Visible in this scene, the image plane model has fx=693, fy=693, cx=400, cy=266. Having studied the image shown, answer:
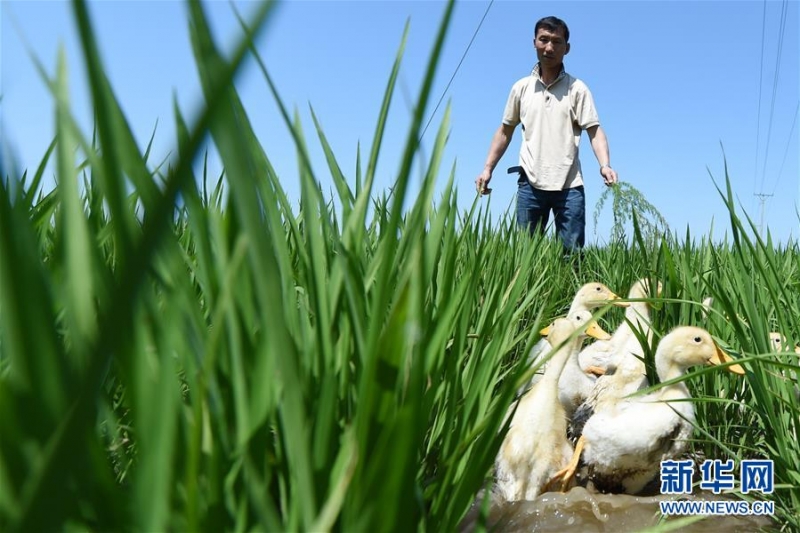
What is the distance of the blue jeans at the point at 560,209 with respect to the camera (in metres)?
5.07

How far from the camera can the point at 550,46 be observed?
4.85 metres

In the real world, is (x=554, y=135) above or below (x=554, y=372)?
above

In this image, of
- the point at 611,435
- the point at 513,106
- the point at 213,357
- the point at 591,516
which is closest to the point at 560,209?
the point at 513,106

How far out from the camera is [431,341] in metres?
0.80

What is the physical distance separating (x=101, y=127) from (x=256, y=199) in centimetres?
6

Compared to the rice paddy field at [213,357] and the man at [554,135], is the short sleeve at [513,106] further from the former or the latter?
the rice paddy field at [213,357]

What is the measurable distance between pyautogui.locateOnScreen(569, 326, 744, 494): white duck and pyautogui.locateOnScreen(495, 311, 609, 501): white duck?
0.21ft

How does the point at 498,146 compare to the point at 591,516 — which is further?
the point at 498,146

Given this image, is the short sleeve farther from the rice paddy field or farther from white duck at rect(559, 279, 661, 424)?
the rice paddy field

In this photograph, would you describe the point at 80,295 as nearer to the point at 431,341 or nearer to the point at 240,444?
the point at 240,444

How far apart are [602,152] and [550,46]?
831 mm

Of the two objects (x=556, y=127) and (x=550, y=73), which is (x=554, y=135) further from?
(x=550, y=73)

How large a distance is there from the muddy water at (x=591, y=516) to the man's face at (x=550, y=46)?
3687 mm

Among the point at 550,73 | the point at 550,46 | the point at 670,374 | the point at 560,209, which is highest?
the point at 550,46
